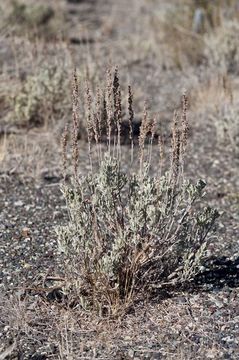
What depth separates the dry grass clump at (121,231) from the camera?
3773 millimetres

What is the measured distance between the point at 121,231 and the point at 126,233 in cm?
3

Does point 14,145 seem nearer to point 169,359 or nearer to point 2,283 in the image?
point 2,283

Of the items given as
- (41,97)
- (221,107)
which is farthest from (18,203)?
(221,107)

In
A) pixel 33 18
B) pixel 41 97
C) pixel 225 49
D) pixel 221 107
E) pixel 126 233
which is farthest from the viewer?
pixel 33 18

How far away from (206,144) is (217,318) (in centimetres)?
272

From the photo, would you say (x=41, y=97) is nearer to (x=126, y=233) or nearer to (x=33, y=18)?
(x=126, y=233)

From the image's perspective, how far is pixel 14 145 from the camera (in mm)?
5816

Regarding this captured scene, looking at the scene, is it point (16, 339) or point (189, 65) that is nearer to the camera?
point (16, 339)

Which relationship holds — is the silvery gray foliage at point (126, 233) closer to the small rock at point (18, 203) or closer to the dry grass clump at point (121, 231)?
the dry grass clump at point (121, 231)

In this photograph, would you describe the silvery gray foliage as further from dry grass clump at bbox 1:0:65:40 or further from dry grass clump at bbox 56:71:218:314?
dry grass clump at bbox 1:0:65:40

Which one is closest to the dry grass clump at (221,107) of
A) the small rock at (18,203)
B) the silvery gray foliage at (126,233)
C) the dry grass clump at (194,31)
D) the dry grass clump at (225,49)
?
the dry grass clump at (225,49)

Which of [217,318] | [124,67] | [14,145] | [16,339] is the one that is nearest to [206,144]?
[14,145]

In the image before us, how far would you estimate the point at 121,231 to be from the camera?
3.83 m

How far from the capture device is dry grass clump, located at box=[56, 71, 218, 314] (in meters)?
3.77
